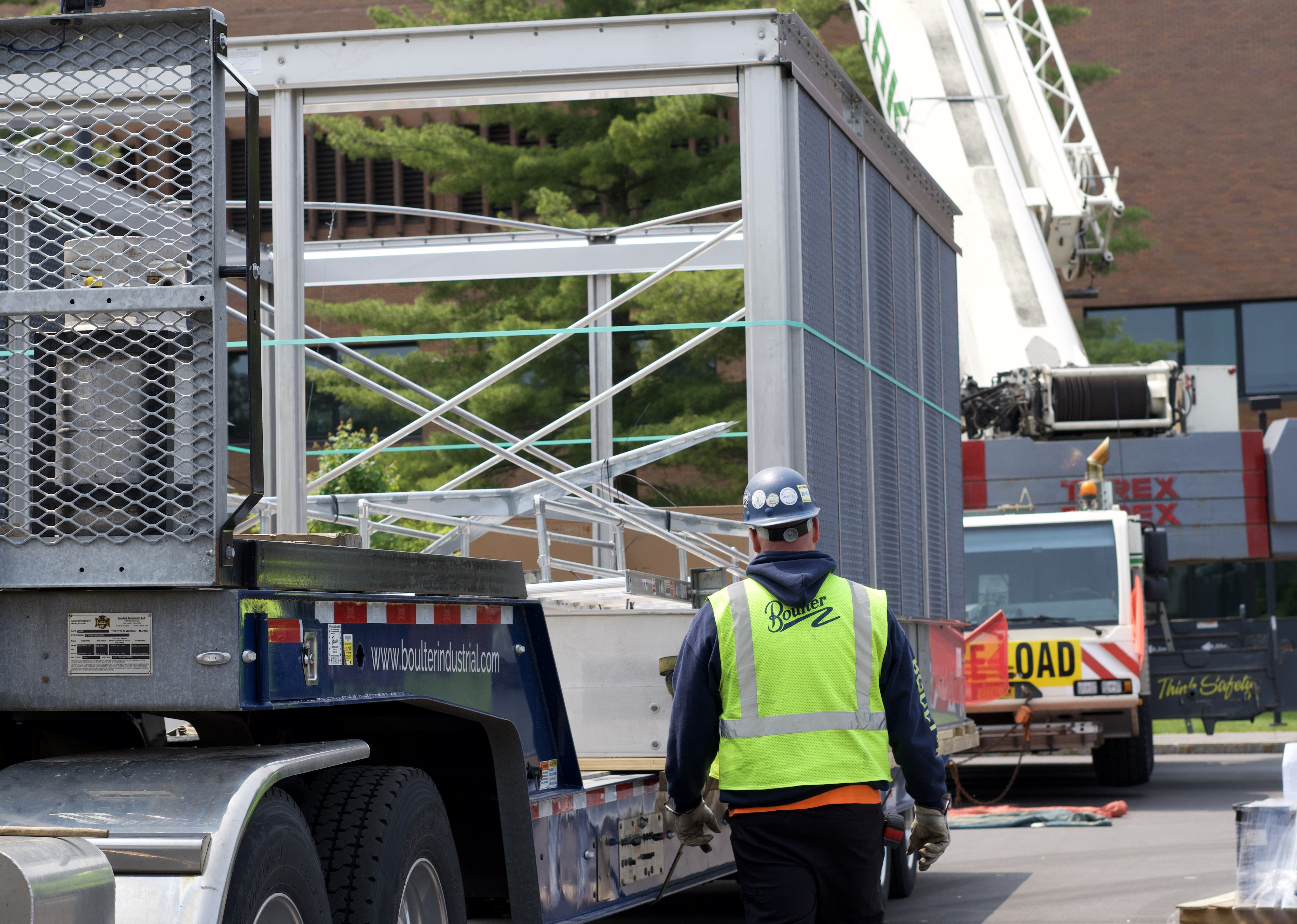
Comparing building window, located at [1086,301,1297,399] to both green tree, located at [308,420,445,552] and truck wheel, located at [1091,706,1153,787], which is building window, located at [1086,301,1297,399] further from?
truck wheel, located at [1091,706,1153,787]

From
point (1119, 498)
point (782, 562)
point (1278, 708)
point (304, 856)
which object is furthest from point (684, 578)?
point (1119, 498)

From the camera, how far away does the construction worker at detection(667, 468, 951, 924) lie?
190 inches

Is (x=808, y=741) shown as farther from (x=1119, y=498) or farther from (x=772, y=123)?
(x=1119, y=498)

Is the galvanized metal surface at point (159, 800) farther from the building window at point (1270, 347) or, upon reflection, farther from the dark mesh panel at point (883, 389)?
the building window at point (1270, 347)

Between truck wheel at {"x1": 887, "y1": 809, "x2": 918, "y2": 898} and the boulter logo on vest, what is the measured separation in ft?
16.4

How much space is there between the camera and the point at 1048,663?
15164 mm

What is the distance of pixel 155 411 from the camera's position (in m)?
4.00

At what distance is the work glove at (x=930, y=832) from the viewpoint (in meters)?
5.08

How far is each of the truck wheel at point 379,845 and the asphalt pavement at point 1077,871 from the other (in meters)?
4.56

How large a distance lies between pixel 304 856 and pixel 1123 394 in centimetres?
1766

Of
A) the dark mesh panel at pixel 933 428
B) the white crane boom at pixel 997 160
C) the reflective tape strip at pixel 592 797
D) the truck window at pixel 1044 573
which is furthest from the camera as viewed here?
the white crane boom at pixel 997 160

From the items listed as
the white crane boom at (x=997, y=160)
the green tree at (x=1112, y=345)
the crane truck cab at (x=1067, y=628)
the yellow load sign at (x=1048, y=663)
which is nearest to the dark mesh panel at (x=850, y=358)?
the crane truck cab at (x=1067, y=628)

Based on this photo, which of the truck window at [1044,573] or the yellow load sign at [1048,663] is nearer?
the yellow load sign at [1048,663]

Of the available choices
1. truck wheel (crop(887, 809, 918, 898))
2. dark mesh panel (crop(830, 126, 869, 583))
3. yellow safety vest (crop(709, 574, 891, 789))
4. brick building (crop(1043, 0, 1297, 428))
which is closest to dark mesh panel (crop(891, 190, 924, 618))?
→ dark mesh panel (crop(830, 126, 869, 583))
